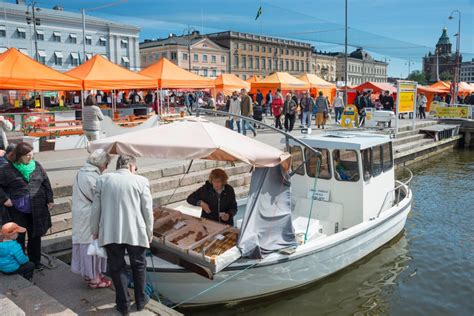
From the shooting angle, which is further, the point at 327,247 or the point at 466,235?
the point at 466,235

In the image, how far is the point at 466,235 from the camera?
989cm

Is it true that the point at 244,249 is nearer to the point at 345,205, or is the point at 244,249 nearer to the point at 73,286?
the point at 73,286

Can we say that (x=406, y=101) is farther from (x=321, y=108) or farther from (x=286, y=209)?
(x=286, y=209)

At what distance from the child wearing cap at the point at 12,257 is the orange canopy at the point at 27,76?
857 centimetres

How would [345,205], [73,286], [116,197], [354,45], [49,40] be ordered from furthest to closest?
[49,40] < [354,45] < [345,205] < [73,286] < [116,197]

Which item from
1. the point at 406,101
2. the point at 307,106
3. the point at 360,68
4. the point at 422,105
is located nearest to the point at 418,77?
the point at 360,68

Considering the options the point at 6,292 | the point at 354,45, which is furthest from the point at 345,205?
the point at 354,45

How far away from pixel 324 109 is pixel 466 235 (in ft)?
37.9

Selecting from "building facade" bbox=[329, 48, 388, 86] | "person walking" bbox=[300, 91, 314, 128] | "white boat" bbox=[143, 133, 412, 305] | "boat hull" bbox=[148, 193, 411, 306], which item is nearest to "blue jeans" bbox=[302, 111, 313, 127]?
"person walking" bbox=[300, 91, 314, 128]

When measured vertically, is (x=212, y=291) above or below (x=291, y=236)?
below

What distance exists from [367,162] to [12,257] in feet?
19.6

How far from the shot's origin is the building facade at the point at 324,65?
4838 inches

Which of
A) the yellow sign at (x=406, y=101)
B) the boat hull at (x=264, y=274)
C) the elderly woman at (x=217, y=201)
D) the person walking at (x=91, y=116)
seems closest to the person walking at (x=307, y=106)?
the yellow sign at (x=406, y=101)

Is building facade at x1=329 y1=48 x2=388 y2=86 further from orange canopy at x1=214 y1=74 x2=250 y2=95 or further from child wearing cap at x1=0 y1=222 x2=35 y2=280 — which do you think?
child wearing cap at x1=0 y1=222 x2=35 y2=280
